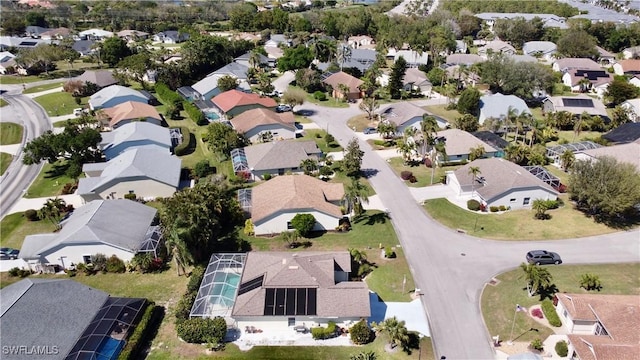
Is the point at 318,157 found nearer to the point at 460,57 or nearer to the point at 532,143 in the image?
the point at 532,143

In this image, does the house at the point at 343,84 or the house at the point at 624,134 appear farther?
the house at the point at 343,84

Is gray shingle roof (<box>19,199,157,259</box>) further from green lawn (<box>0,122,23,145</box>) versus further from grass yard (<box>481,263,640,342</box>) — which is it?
green lawn (<box>0,122,23,145</box>)

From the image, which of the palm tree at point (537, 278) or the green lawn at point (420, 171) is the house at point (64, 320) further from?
the green lawn at point (420, 171)

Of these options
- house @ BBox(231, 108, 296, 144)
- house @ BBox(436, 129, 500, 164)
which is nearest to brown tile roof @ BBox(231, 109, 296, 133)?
house @ BBox(231, 108, 296, 144)

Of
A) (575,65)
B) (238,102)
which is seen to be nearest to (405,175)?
(238,102)

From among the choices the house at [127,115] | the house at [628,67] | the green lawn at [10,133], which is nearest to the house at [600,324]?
the house at [127,115]

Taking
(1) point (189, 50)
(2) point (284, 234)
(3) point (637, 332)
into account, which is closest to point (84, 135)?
(2) point (284, 234)
